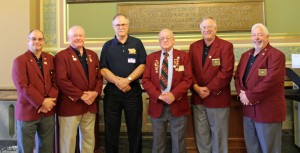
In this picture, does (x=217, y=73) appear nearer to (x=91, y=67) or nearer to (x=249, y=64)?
(x=249, y=64)

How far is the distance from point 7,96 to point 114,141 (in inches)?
66.9

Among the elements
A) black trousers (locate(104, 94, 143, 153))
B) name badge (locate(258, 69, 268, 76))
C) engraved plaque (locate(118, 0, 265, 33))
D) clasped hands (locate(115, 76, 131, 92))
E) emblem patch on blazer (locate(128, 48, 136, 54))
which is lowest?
black trousers (locate(104, 94, 143, 153))

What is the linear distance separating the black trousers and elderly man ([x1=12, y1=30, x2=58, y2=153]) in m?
0.54

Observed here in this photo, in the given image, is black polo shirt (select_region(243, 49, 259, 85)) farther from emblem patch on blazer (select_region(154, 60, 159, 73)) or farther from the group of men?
emblem patch on blazer (select_region(154, 60, 159, 73))

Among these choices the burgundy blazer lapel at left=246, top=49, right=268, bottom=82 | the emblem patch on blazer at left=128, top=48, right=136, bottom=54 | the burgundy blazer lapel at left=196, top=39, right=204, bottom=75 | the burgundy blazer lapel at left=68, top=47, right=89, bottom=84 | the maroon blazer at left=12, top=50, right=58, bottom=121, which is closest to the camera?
the maroon blazer at left=12, top=50, right=58, bottom=121

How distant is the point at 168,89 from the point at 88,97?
2.50 ft

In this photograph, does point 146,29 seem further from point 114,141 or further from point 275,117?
point 275,117

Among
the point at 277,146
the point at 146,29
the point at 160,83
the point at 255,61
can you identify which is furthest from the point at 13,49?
the point at 277,146

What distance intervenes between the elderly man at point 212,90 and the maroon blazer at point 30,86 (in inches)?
55.1

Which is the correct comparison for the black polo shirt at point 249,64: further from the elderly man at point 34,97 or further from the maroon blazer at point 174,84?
the elderly man at point 34,97

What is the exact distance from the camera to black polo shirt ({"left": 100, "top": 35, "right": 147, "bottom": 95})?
2871 mm

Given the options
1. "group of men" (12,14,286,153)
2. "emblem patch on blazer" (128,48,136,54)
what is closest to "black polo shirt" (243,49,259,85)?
"group of men" (12,14,286,153)

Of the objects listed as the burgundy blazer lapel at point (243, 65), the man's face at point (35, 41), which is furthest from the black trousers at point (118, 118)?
the burgundy blazer lapel at point (243, 65)

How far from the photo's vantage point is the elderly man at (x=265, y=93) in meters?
2.51
